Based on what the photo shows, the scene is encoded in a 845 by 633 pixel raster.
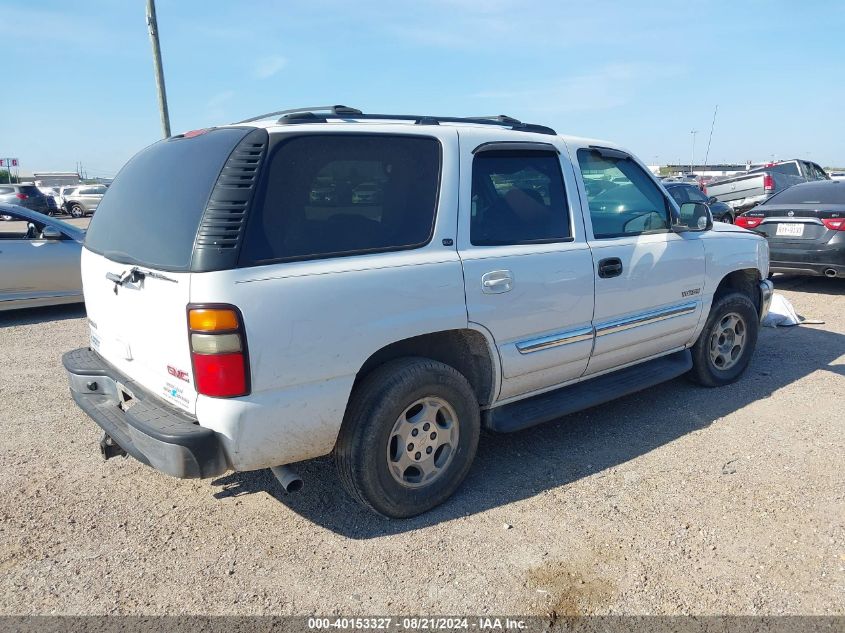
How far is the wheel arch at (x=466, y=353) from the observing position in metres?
3.29

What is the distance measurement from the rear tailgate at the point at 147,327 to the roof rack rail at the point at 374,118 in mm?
949

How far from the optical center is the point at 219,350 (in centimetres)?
254

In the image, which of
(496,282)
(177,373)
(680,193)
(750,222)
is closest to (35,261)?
(177,373)

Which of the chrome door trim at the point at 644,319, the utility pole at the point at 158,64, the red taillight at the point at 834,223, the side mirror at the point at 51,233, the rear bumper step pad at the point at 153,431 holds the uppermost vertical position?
the utility pole at the point at 158,64

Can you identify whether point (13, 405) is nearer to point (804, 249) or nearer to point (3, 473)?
point (3, 473)

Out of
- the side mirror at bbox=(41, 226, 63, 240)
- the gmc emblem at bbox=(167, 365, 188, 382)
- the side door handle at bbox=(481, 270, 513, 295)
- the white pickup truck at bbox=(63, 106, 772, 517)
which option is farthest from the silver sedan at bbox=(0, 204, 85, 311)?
the side door handle at bbox=(481, 270, 513, 295)

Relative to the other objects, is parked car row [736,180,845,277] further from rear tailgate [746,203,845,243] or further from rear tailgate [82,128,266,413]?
rear tailgate [82,128,266,413]

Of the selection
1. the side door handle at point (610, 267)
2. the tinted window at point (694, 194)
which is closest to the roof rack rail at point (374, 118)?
the side door handle at point (610, 267)

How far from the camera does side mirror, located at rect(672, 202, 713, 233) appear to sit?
4376 mm

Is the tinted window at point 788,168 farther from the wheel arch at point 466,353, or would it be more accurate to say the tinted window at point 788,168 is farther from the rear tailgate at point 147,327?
the rear tailgate at point 147,327

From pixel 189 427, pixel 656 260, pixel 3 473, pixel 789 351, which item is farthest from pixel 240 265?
pixel 789 351

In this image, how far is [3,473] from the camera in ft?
12.3

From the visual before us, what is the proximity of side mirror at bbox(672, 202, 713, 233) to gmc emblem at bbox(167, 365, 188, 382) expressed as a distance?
3287 millimetres

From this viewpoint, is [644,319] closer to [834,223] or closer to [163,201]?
[163,201]
